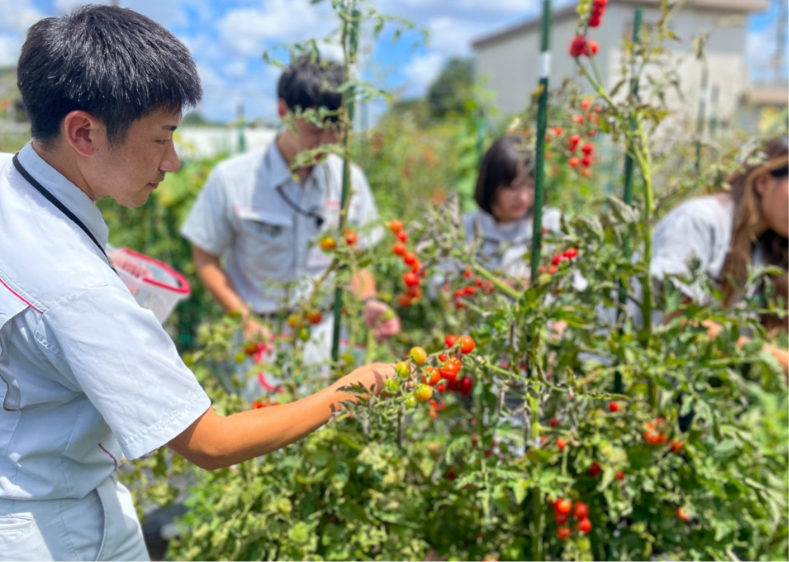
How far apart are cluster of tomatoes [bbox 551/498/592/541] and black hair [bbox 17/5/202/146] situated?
1.26 meters

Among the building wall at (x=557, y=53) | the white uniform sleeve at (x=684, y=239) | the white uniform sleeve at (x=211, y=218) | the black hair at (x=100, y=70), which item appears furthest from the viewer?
the building wall at (x=557, y=53)

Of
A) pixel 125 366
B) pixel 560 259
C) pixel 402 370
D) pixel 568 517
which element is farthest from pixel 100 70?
pixel 568 517

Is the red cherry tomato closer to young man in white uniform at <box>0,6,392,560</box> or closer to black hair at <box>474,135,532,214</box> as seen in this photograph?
young man in white uniform at <box>0,6,392,560</box>

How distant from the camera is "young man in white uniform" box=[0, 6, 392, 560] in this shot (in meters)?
0.99

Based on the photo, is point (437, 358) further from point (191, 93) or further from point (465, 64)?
point (465, 64)

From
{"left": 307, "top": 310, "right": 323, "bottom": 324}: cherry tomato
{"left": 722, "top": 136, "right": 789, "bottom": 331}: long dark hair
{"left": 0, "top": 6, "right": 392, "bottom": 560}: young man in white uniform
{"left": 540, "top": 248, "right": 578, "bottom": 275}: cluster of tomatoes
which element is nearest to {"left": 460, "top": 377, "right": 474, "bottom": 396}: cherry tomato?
{"left": 540, "top": 248, "right": 578, "bottom": 275}: cluster of tomatoes

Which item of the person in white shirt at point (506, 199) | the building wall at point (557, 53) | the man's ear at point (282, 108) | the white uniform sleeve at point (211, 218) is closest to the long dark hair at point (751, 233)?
the person in white shirt at point (506, 199)

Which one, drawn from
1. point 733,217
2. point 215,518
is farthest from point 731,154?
point 215,518

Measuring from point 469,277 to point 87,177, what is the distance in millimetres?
1130

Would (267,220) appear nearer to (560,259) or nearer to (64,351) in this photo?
(560,259)

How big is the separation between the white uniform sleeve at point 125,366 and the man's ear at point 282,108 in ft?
4.39

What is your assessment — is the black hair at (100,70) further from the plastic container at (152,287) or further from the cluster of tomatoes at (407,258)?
the cluster of tomatoes at (407,258)

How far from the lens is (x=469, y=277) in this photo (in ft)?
6.33

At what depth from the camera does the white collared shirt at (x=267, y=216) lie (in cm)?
249
